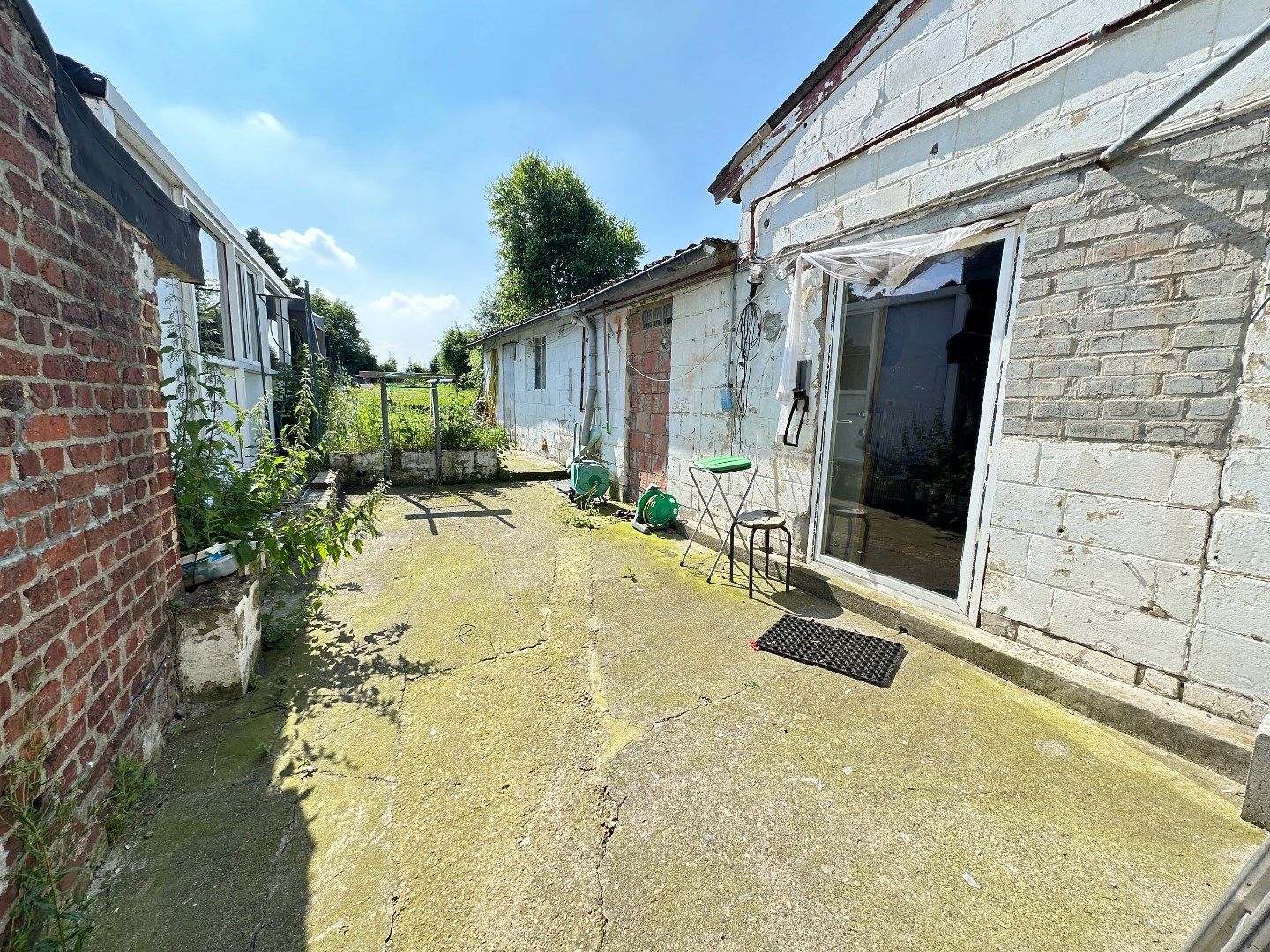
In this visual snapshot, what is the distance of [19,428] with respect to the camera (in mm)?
1435

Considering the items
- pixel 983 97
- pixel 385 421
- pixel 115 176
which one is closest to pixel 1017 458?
pixel 983 97

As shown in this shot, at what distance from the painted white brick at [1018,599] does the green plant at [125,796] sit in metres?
4.20

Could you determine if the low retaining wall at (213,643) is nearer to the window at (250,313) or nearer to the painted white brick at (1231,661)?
the painted white brick at (1231,661)

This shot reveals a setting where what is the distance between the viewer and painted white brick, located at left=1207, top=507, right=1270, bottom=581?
2146 mm

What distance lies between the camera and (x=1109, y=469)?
2.58 m


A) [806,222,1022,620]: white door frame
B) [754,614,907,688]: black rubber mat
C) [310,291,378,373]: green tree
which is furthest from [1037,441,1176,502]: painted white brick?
A: [310,291,378,373]: green tree

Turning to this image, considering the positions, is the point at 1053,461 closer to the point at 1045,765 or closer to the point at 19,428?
the point at 1045,765

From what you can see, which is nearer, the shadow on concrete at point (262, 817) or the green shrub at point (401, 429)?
the shadow on concrete at point (262, 817)

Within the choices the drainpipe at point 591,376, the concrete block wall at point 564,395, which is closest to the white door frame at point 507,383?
the concrete block wall at point 564,395

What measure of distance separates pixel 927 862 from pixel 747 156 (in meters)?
5.35

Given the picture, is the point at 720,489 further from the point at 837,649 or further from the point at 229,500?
the point at 229,500

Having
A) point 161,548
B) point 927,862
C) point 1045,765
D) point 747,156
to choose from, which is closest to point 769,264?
point 747,156

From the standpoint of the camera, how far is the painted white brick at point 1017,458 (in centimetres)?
286

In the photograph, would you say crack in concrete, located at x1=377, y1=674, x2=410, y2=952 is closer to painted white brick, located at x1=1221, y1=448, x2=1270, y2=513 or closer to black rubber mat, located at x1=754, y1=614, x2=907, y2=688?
black rubber mat, located at x1=754, y1=614, x2=907, y2=688
